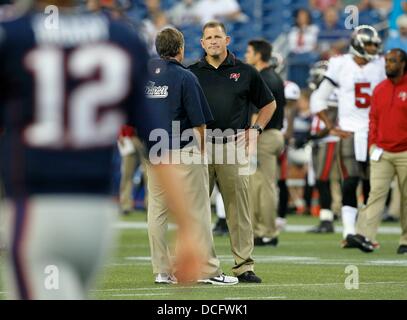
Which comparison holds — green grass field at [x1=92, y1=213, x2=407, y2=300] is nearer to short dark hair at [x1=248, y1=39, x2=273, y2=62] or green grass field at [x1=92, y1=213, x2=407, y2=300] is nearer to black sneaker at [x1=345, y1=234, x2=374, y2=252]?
black sneaker at [x1=345, y1=234, x2=374, y2=252]

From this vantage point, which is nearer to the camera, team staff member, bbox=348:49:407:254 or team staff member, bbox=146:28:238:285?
team staff member, bbox=146:28:238:285

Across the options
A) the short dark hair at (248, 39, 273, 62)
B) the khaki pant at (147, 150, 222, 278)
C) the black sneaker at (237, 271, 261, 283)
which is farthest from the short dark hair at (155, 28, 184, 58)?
the short dark hair at (248, 39, 273, 62)

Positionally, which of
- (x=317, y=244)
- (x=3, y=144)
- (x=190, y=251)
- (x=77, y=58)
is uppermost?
(x=77, y=58)

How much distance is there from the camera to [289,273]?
10500mm

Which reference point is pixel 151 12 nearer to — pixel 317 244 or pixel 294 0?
pixel 294 0

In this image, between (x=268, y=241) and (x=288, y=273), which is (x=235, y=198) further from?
(x=268, y=241)

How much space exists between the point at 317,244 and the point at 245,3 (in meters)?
11.4

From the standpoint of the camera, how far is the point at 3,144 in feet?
14.4

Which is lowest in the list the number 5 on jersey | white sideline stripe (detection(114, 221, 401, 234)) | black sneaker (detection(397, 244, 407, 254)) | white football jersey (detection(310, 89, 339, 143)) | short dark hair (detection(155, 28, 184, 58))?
white sideline stripe (detection(114, 221, 401, 234))

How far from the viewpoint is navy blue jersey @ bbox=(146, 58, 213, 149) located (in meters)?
9.30

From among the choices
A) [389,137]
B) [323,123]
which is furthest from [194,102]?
[323,123]

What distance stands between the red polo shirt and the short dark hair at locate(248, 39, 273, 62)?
5.61 ft
